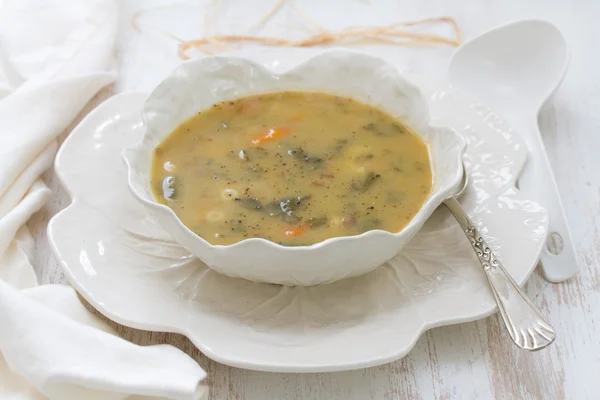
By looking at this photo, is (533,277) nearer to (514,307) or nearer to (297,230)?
(514,307)

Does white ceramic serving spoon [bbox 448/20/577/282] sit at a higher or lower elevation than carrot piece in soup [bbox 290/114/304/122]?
lower

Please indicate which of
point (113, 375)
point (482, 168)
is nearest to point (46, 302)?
point (113, 375)

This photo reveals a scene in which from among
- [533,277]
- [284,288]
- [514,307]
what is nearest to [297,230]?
[284,288]

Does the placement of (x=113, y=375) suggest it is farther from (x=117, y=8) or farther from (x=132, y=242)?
(x=117, y=8)

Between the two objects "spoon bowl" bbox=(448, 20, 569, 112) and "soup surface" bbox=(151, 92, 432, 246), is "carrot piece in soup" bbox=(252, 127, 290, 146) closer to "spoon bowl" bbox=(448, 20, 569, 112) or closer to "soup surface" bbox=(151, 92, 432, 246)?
"soup surface" bbox=(151, 92, 432, 246)

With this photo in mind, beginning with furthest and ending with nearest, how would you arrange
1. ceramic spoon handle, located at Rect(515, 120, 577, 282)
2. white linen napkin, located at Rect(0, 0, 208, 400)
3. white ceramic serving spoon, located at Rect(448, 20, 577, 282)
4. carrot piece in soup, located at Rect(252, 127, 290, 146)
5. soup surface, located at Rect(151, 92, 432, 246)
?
white ceramic serving spoon, located at Rect(448, 20, 577, 282)
carrot piece in soup, located at Rect(252, 127, 290, 146)
ceramic spoon handle, located at Rect(515, 120, 577, 282)
soup surface, located at Rect(151, 92, 432, 246)
white linen napkin, located at Rect(0, 0, 208, 400)

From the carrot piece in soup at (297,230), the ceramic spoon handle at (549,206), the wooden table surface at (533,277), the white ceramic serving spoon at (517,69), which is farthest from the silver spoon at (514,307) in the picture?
the white ceramic serving spoon at (517,69)

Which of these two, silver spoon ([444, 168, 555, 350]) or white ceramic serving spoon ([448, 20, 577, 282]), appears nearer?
silver spoon ([444, 168, 555, 350])

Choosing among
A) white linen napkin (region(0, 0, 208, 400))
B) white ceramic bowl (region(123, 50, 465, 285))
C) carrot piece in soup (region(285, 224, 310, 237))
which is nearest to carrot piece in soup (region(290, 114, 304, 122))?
white ceramic bowl (region(123, 50, 465, 285))
